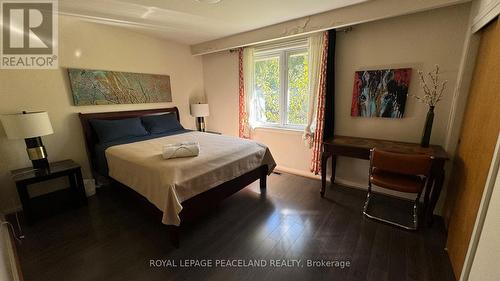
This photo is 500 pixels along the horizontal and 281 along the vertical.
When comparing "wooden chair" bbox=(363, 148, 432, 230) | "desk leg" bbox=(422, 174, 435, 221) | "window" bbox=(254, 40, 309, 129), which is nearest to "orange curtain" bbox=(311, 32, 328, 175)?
"window" bbox=(254, 40, 309, 129)

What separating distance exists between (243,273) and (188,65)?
3724mm

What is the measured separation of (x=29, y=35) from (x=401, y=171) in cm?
416

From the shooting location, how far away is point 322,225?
6.72ft

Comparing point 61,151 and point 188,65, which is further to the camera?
point 188,65

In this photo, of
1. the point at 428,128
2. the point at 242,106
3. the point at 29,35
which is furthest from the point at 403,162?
the point at 29,35

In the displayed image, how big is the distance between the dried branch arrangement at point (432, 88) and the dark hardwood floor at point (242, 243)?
1206 millimetres

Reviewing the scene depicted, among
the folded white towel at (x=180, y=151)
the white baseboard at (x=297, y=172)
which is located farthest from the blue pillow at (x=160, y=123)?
the white baseboard at (x=297, y=172)

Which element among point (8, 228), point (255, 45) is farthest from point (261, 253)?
point (255, 45)

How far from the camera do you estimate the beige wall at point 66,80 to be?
2.30m

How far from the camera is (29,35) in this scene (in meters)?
2.32

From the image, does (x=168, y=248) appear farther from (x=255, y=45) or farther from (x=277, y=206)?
(x=255, y=45)

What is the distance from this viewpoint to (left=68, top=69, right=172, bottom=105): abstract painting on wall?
2.73 meters

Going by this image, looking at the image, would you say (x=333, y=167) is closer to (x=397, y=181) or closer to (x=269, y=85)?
(x=397, y=181)

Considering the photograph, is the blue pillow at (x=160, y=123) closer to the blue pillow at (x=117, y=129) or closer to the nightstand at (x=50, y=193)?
the blue pillow at (x=117, y=129)
